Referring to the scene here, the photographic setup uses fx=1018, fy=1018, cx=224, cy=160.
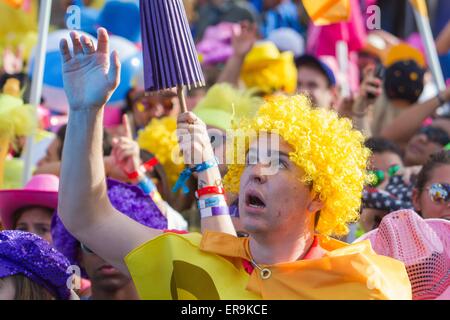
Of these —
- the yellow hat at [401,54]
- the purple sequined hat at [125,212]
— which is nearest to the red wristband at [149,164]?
the purple sequined hat at [125,212]

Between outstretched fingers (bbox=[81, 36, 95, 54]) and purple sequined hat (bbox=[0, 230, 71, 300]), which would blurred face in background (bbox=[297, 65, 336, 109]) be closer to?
purple sequined hat (bbox=[0, 230, 71, 300])

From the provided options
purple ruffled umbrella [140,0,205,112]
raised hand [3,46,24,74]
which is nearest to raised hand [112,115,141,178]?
purple ruffled umbrella [140,0,205,112]

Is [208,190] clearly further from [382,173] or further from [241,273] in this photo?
[382,173]

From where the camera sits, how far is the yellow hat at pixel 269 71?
7.14m

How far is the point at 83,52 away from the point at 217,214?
76 cm

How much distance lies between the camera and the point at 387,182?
5.27m

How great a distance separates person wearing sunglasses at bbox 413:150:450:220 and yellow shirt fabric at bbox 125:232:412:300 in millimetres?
1006

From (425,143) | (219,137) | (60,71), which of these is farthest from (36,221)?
(60,71)

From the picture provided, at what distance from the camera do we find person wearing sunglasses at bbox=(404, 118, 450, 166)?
231 inches

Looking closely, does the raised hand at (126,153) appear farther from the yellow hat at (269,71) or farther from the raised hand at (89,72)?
the yellow hat at (269,71)

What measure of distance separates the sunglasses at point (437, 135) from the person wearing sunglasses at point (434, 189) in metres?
1.29

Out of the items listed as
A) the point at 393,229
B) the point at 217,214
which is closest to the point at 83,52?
the point at 217,214

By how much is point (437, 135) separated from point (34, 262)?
3.03 m

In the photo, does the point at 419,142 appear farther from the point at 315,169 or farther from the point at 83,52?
the point at 83,52
